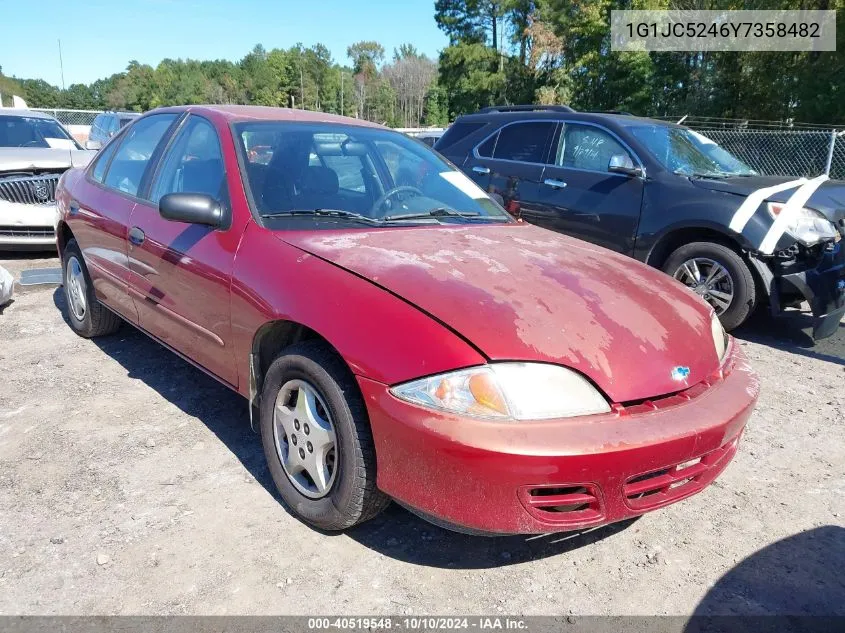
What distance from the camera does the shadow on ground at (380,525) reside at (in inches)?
96.1

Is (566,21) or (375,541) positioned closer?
(375,541)

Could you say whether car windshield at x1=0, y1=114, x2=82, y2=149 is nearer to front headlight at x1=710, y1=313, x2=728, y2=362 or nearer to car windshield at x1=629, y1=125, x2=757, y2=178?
car windshield at x1=629, y1=125, x2=757, y2=178

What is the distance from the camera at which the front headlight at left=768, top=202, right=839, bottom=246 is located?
4777 mm

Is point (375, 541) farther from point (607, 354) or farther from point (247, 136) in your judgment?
point (247, 136)

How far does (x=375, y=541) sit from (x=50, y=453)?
1.71 m

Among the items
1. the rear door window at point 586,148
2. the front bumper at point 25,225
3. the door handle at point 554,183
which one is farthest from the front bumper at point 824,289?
the front bumper at point 25,225

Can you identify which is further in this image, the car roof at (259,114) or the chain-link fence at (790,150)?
the chain-link fence at (790,150)

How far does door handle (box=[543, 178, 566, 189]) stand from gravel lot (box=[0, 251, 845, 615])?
3.07 meters

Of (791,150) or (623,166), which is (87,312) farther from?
(791,150)

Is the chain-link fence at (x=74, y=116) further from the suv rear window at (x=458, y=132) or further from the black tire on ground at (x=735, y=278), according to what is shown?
the black tire on ground at (x=735, y=278)

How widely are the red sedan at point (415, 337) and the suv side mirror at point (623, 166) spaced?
242cm

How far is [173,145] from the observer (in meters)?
3.49

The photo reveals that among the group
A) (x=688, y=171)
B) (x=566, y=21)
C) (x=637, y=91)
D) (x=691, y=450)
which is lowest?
(x=691, y=450)

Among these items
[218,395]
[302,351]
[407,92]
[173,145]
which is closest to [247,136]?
[173,145]
